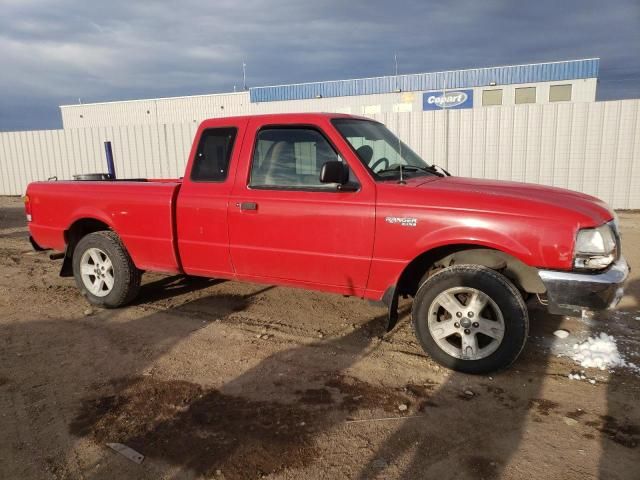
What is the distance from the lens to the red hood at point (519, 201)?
328cm

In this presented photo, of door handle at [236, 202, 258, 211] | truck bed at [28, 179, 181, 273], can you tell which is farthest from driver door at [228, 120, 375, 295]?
truck bed at [28, 179, 181, 273]

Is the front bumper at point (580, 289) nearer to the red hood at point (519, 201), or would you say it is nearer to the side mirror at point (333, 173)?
the red hood at point (519, 201)

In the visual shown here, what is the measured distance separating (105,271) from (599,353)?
481 centimetres

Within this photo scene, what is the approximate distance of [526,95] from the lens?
2769cm

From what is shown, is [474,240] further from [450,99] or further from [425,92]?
[450,99]

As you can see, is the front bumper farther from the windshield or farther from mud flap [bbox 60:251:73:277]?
mud flap [bbox 60:251:73:277]

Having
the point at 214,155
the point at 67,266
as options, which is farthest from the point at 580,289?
the point at 67,266

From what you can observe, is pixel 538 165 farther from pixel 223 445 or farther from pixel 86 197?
pixel 223 445

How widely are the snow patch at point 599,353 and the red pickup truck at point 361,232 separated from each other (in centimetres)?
64

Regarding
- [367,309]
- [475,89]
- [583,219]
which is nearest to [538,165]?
[367,309]

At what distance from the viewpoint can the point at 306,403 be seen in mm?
3156

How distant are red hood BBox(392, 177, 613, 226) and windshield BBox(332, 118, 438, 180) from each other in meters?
0.33

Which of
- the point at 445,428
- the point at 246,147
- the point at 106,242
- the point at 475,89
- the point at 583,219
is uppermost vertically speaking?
the point at 475,89

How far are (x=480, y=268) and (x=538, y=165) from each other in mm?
8834
